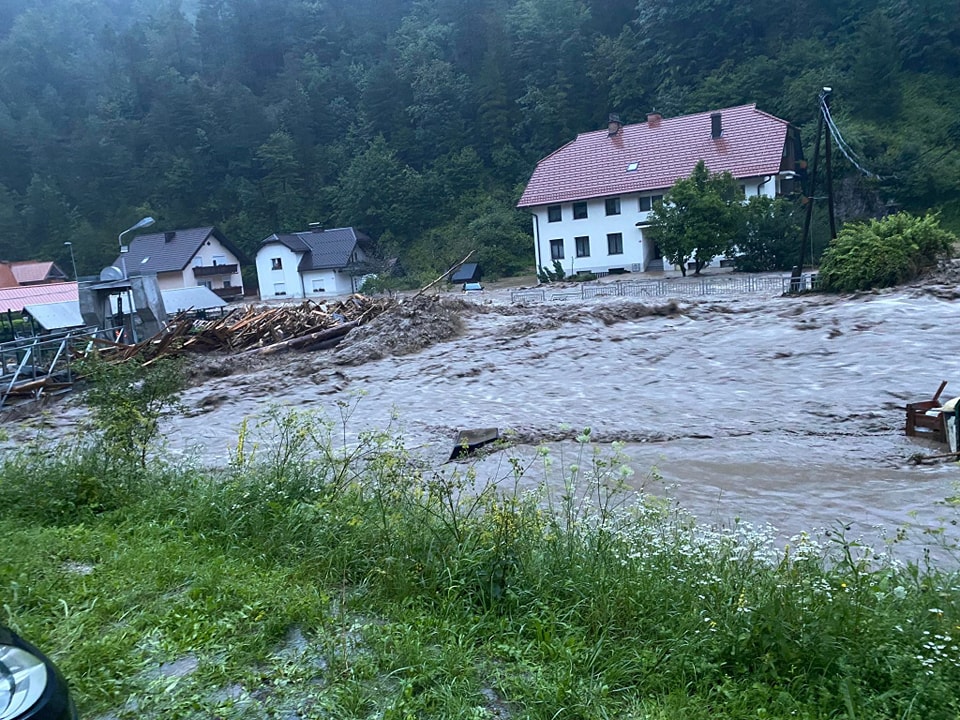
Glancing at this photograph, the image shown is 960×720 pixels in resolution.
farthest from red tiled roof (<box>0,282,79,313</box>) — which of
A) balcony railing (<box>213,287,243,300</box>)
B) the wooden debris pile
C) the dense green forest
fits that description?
balcony railing (<box>213,287,243,300</box>)

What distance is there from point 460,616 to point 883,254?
26766mm

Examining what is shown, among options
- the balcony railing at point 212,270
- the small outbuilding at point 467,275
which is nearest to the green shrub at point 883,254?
the small outbuilding at point 467,275

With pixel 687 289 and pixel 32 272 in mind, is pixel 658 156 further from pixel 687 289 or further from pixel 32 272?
pixel 32 272

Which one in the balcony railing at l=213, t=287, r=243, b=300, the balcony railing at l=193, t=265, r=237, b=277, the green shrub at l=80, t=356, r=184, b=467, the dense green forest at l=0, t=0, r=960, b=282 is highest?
the dense green forest at l=0, t=0, r=960, b=282

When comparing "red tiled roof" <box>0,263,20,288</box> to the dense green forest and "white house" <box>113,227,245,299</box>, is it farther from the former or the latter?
the dense green forest

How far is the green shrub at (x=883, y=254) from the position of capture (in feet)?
89.0

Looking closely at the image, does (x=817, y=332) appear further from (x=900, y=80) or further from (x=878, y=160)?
(x=900, y=80)

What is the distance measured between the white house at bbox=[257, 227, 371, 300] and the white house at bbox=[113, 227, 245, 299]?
3.79m

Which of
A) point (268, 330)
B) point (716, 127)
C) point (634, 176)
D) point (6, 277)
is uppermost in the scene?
point (716, 127)

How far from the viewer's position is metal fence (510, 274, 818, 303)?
1206 inches

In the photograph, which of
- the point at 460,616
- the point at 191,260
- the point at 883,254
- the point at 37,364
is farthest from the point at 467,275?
the point at 460,616

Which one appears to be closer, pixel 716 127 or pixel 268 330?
pixel 268 330

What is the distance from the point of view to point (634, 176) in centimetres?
5066

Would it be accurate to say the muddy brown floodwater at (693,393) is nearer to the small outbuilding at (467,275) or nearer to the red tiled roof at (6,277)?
the small outbuilding at (467,275)
